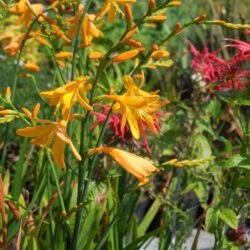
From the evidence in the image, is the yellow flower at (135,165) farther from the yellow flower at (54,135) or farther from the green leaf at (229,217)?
the green leaf at (229,217)

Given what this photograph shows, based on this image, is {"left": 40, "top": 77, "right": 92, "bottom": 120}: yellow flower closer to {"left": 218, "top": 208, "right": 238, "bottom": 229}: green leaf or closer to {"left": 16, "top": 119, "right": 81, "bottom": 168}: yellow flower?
{"left": 16, "top": 119, "right": 81, "bottom": 168}: yellow flower

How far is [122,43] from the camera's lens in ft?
5.29

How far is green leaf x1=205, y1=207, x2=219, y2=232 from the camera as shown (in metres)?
1.81

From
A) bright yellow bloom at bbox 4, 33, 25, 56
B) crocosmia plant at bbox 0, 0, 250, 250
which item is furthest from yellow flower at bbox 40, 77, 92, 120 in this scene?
bright yellow bloom at bbox 4, 33, 25, 56

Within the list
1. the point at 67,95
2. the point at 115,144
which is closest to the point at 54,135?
A: the point at 67,95

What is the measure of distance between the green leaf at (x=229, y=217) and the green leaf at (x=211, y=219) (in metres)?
0.01

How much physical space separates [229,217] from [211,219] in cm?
5

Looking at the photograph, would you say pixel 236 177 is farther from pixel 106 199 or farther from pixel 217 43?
pixel 217 43

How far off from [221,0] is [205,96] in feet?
13.1

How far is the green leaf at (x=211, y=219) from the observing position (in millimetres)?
1812

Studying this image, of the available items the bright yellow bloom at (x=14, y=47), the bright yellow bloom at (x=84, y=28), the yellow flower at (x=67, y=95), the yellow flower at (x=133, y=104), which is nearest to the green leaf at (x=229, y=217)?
the yellow flower at (x=133, y=104)

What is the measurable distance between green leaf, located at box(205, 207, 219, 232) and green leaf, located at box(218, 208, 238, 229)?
1 centimetres

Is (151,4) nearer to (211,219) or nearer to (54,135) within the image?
(54,135)

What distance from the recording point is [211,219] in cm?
183
